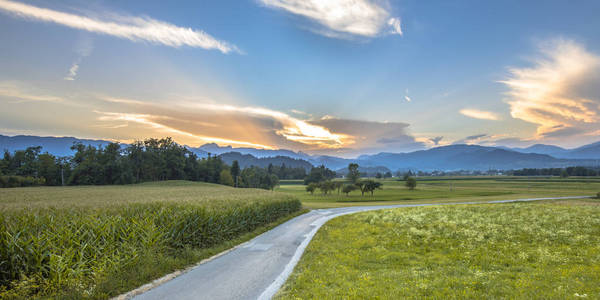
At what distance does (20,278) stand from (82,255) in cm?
129

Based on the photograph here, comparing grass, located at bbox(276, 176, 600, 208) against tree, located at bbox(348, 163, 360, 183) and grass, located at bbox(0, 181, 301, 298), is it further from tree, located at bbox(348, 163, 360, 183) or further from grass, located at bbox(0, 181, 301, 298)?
grass, located at bbox(0, 181, 301, 298)

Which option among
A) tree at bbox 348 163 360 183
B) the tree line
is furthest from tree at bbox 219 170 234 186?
tree at bbox 348 163 360 183

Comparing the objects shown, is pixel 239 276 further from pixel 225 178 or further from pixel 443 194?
pixel 225 178

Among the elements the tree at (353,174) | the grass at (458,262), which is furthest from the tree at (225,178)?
the grass at (458,262)

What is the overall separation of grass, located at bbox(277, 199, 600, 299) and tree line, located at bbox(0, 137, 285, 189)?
2503 inches

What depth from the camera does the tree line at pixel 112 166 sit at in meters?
68.0

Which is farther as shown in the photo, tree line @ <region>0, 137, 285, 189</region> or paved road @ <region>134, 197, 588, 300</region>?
tree line @ <region>0, 137, 285, 189</region>

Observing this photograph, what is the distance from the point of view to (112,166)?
73.1 m

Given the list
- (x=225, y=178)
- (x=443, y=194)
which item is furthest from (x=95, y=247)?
(x=225, y=178)

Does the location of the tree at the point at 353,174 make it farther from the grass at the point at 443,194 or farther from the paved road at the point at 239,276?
the paved road at the point at 239,276

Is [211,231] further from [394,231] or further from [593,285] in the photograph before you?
[593,285]

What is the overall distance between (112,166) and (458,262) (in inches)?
3342

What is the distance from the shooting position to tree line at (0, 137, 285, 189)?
223ft

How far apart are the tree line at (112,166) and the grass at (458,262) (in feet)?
209
